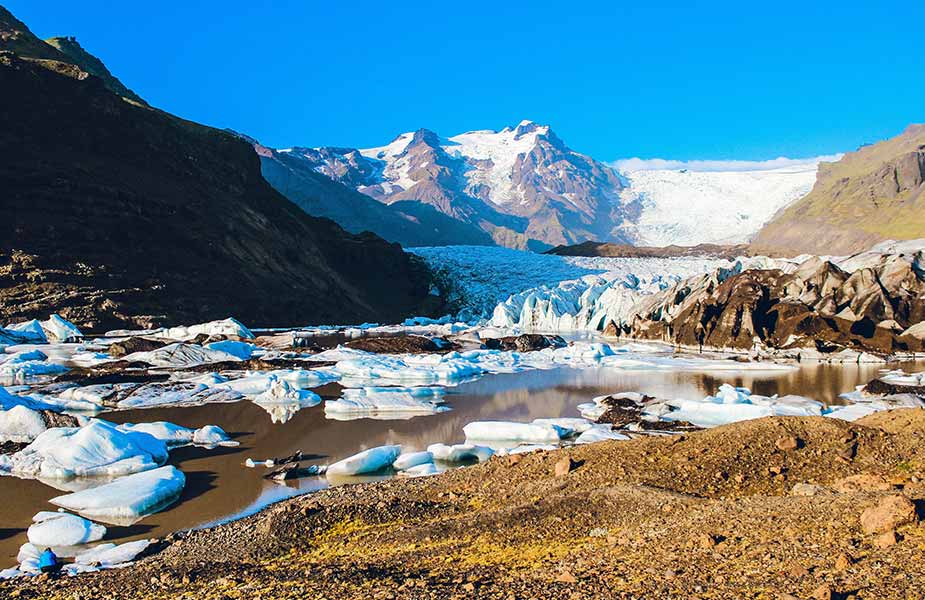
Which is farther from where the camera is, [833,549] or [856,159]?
[856,159]

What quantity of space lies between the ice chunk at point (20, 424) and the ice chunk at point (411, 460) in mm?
6913

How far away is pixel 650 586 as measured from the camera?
4.86 metres

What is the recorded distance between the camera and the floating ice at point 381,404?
16.4 m

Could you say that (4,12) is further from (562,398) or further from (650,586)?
(650,586)

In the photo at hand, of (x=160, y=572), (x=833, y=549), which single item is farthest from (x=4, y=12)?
(x=833, y=549)

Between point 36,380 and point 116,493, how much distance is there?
1428 cm

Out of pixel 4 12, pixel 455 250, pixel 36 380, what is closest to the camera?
pixel 36 380

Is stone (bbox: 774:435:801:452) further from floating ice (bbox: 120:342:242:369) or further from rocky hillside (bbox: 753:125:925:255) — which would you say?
rocky hillside (bbox: 753:125:925:255)

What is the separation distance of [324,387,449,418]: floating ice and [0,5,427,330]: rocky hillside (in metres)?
24.1

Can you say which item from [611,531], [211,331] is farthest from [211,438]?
[211,331]

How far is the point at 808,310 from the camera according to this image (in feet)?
102

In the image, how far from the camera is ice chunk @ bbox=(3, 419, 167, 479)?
34.7 ft

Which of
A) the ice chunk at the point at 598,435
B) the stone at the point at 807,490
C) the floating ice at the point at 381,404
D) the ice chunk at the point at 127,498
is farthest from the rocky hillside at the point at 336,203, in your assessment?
the stone at the point at 807,490

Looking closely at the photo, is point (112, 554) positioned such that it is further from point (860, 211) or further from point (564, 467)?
point (860, 211)
